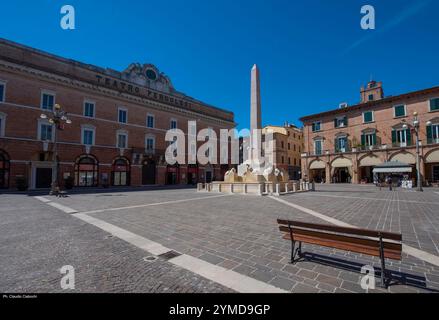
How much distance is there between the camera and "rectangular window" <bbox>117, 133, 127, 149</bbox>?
1134 inches

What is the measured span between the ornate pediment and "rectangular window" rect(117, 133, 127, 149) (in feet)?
26.1

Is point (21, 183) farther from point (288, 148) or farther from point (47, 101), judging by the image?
point (288, 148)

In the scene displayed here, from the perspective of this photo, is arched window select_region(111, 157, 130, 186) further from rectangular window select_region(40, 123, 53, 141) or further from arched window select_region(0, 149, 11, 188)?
arched window select_region(0, 149, 11, 188)

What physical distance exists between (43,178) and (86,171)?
157 inches

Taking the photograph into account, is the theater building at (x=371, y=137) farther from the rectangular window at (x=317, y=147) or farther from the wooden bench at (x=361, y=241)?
the wooden bench at (x=361, y=241)

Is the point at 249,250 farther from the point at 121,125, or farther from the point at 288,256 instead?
the point at 121,125

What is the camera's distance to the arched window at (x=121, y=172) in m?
28.1

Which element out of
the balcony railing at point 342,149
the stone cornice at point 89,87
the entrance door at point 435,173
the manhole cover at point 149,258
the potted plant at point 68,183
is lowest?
the manhole cover at point 149,258

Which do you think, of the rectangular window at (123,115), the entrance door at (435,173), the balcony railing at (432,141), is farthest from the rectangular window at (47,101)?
the entrance door at (435,173)

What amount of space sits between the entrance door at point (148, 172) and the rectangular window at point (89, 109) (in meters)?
9.09

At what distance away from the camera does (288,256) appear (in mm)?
3998

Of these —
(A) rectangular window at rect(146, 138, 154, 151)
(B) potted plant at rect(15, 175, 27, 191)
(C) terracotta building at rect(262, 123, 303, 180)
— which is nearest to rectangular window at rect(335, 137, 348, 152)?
(C) terracotta building at rect(262, 123, 303, 180)
